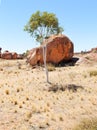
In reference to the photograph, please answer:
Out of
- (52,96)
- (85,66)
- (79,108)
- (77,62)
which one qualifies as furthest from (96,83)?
(77,62)

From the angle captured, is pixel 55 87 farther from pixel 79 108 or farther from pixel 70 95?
pixel 79 108

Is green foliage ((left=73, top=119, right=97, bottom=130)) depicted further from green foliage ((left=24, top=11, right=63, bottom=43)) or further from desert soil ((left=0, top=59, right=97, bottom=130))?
green foliage ((left=24, top=11, right=63, bottom=43))

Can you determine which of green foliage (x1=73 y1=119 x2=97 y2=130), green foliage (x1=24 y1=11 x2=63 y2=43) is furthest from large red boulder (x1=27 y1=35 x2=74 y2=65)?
green foliage (x1=73 y1=119 x2=97 y2=130)

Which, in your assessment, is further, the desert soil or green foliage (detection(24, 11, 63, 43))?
green foliage (detection(24, 11, 63, 43))

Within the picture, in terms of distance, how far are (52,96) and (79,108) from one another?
142 inches

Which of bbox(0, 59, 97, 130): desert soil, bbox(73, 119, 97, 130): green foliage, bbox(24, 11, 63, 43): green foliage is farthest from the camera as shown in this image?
bbox(24, 11, 63, 43): green foliage

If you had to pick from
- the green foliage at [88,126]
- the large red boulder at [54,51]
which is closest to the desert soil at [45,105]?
the green foliage at [88,126]

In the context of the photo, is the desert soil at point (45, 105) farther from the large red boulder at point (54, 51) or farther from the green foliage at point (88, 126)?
the large red boulder at point (54, 51)

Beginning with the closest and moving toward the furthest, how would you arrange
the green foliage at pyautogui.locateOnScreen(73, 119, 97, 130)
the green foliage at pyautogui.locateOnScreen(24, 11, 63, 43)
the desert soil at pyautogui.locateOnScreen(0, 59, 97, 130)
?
the green foliage at pyautogui.locateOnScreen(73, 119, 97, 130)
the desert soil at pyautogui.locateOnScreen(0, 59, 97, 130)
the green foliage at pyautogui.locateOnScreen(24, 11, 63, 43)

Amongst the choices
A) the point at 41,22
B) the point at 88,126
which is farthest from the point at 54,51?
the point at 88,126

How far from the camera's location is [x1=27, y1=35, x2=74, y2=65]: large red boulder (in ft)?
129

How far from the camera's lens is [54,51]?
3938 centimetres

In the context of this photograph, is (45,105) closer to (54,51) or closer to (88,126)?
(88,126)

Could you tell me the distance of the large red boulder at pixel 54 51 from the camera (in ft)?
129
